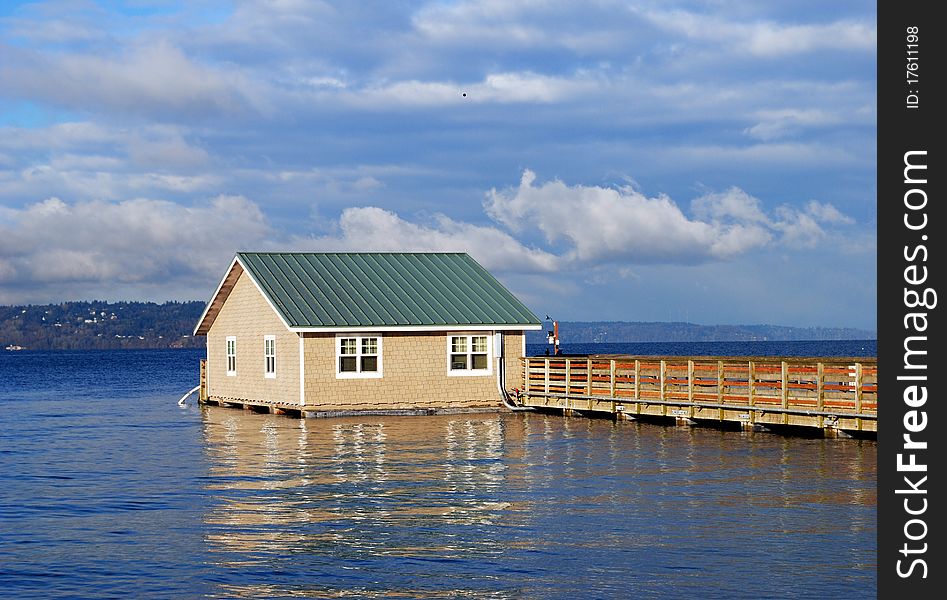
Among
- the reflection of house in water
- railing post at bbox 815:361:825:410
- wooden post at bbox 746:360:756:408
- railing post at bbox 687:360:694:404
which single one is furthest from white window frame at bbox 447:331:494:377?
railing post at bbox 815:361:825:410

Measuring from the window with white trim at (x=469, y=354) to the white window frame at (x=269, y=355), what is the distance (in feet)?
18.7

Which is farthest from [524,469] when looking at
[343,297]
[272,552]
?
[343,297]

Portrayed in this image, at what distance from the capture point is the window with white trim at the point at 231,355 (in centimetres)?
4591

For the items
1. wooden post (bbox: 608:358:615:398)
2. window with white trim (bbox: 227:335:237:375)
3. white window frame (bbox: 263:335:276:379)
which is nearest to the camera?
wooden post (bbox: 608:358:615:398)

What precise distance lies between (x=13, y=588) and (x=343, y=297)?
87.6 feet

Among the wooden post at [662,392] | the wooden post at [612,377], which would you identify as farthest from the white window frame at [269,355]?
the wooden post at [662,392]

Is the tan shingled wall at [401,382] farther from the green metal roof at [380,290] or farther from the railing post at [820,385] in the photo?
the railing post at [820,385]

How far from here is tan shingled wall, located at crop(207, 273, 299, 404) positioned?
40575 mm

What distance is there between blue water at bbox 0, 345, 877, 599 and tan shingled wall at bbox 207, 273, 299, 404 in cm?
557

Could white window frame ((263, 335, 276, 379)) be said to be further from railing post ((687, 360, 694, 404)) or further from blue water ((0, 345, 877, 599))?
railing post ((687, 360, 694, 404))

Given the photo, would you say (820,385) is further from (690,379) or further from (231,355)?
(231,355)

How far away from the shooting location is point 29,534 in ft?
63.3
